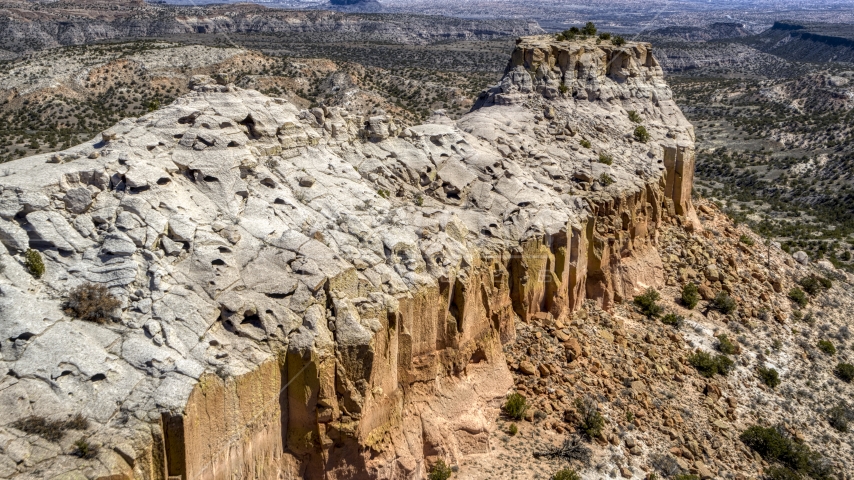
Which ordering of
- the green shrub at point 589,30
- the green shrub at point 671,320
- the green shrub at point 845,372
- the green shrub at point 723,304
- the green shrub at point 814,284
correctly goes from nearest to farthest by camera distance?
the green shrub at point 671,320
the green shrub at point 845,372
the green shrub at point 723,304
the green shrub at point 814,284
the green shrub at point 589,30

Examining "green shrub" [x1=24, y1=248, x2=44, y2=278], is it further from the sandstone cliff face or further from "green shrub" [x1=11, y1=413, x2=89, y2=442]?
"green shrub" [x1=11, y1=413, x2=89, y2=442]

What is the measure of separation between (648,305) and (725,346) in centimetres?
335

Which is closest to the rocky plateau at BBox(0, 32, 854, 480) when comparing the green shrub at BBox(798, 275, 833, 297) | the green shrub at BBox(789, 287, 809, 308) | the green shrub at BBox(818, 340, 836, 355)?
the green shrub at BBox(818, 340, 836, 355)

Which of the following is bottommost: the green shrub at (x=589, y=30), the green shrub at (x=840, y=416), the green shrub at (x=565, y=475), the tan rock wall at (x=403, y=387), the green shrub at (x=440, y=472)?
the green shrub at (x=840, y=416)

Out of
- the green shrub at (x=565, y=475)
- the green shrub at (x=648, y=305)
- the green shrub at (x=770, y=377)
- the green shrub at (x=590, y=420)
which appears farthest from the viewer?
the green shrub at (x=648, y=305)

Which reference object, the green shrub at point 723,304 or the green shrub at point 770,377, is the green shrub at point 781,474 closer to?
the green shrub at point 770,377

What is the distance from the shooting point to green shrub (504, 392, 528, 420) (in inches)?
807

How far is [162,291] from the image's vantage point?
15.4 metres

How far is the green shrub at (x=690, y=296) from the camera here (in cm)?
2858

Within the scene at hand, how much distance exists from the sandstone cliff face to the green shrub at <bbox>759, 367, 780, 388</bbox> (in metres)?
6.77

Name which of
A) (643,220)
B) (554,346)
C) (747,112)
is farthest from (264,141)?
(747,112)

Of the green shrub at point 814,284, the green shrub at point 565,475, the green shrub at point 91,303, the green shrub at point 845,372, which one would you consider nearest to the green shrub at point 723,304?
the green shrub at point 845,372

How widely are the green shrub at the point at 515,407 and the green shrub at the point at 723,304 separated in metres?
13.2

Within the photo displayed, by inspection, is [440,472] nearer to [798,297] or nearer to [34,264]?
[34,264]
